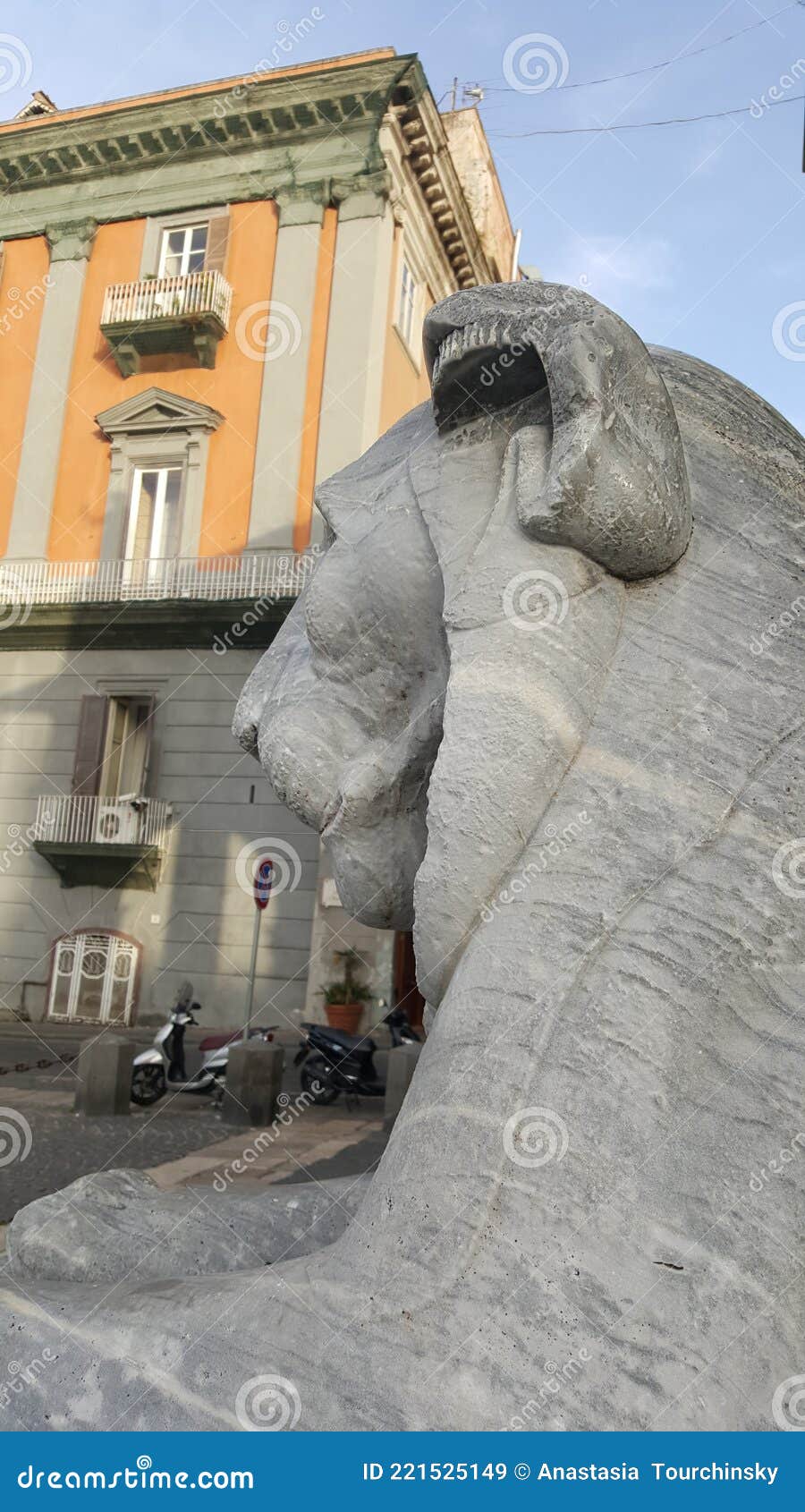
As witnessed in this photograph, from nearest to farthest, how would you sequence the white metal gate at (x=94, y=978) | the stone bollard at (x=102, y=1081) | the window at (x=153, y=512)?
the stone bollard at (x=102, y=1081) → the white metal gate at (x=94, y=978) → the window at (x=153, y=512)

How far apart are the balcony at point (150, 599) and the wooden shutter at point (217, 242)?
13.7ft

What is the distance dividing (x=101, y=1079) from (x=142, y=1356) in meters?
6.70

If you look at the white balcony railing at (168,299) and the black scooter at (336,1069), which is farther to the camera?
the white balcony railing at (168,299)

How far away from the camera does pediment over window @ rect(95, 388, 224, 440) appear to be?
15.3m

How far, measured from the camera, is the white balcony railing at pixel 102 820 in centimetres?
1438

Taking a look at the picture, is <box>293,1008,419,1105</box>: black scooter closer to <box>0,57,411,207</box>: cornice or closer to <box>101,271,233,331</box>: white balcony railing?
<box>101,271,233,331</box>: white balcony railing

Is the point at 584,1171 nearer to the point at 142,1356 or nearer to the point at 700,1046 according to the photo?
the point at 700,1046

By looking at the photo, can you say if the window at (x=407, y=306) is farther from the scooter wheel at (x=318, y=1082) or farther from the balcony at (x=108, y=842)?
the scooter wheel at (x=318, y=1082)

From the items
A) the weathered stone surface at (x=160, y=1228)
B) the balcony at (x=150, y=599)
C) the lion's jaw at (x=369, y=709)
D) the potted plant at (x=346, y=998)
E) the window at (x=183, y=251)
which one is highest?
the window at (x=183, y=251)

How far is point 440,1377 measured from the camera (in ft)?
4.31

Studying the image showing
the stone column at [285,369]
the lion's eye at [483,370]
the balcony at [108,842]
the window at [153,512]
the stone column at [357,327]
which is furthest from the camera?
the window at [153,512]

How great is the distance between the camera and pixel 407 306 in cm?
1644

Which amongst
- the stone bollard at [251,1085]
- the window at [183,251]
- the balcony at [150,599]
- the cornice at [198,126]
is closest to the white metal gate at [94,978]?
the balcony at [150,599]

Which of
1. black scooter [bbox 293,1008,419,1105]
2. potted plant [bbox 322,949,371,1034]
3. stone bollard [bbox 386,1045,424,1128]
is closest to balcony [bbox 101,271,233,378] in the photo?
potted plant [bbox 322,949,371,1034]
